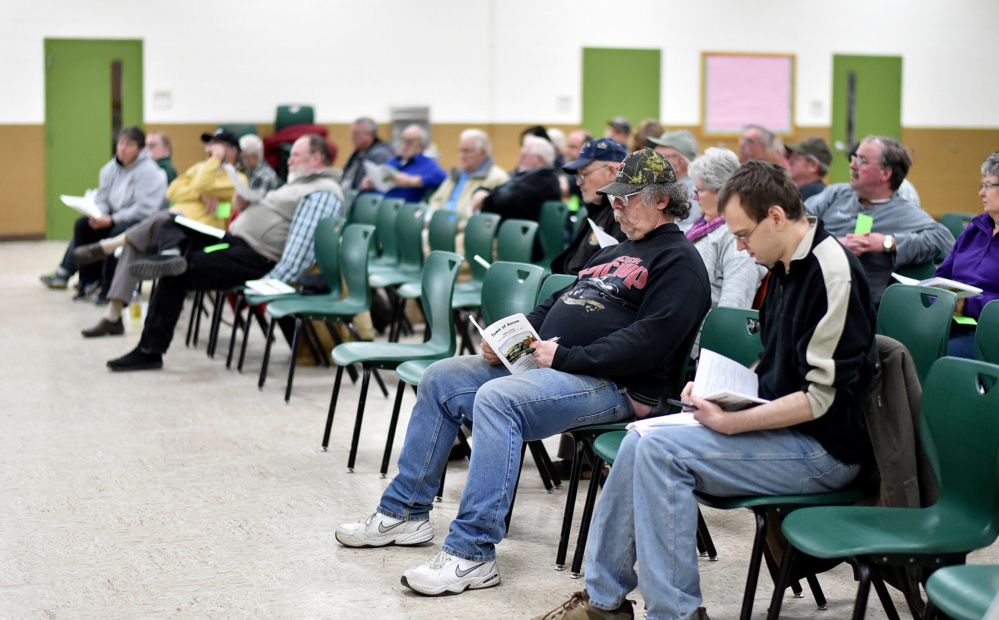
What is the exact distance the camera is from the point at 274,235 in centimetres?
568

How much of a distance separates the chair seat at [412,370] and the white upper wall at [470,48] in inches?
354

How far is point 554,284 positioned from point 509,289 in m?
0.27

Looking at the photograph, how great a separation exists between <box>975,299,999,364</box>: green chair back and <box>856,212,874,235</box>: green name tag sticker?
1190mm

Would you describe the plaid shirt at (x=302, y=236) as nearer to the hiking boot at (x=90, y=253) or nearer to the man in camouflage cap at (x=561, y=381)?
the hiking boot at (x=90, y=253)

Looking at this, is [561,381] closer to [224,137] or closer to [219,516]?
[219,516]

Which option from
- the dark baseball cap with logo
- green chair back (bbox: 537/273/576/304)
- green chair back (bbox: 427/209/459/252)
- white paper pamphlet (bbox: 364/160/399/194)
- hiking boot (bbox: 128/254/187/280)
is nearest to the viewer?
green chair back (bbox: 537/273/576/304)

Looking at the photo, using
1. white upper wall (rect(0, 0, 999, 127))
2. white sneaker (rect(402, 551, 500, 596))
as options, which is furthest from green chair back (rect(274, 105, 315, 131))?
white sneaker (rect(402, 551, 500, 596))

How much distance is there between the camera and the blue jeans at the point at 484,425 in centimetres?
271

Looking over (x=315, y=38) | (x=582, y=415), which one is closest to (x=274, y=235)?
(x=582, y=415)

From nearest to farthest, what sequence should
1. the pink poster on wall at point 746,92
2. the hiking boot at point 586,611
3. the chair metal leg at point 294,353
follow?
the hiking boot at point 586,611 → the chair metal leg at point 294,353 → the pink poster on wall at point 746,92

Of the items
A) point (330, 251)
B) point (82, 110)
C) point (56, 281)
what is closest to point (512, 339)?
point (330, 251)

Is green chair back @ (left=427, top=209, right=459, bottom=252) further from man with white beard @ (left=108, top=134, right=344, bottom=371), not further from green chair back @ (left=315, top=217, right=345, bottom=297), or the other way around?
green chair back @ (left=315, top=217, right=345, bottom=297)

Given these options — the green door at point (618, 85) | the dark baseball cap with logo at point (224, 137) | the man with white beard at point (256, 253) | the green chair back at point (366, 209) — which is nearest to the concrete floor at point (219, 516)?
the man with white beard at point (256, 253)

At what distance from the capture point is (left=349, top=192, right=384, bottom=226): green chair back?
704 cm
